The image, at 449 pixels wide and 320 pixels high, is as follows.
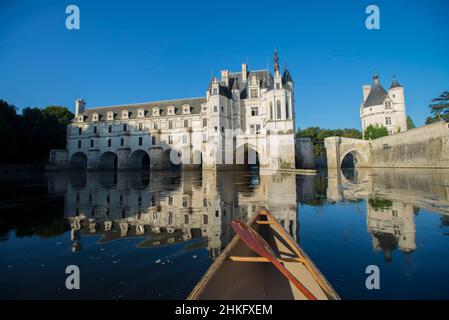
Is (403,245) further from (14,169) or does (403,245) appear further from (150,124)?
(14,169)

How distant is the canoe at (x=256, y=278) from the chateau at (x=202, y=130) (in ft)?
100

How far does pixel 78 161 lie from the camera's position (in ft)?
163

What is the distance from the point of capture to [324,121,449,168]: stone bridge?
2470cm

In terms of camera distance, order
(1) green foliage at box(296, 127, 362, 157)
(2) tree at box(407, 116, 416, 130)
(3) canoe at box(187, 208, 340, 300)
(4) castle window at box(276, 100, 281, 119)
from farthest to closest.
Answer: (2) tree at box(407, 116, 416, 130) < (1) green foliage at box(296, 127, 362, 157) < (4) castle window at box(276, 100, 281, 119) < (3) canoe at box(187, 208, 340, 300)

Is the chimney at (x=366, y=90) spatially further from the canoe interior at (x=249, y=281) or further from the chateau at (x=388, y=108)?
the canoe interior at (x=249, y=281)

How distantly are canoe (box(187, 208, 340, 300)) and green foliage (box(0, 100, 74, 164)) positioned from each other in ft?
180

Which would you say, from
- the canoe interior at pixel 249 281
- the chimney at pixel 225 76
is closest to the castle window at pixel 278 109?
the chimney at pixel 225 76

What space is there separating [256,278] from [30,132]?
204 feet

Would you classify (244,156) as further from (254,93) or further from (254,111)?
(254,93)

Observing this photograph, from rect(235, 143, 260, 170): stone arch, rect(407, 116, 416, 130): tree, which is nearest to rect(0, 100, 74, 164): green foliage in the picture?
rect(235, 143, 260, 170): stone arch

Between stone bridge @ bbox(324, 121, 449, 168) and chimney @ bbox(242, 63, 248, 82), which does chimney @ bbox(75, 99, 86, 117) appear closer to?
chimney @ bbox(242, 63, 248, 82)

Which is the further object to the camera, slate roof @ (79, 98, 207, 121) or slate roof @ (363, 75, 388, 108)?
slate roof @ (363, 75, 388, 108)
